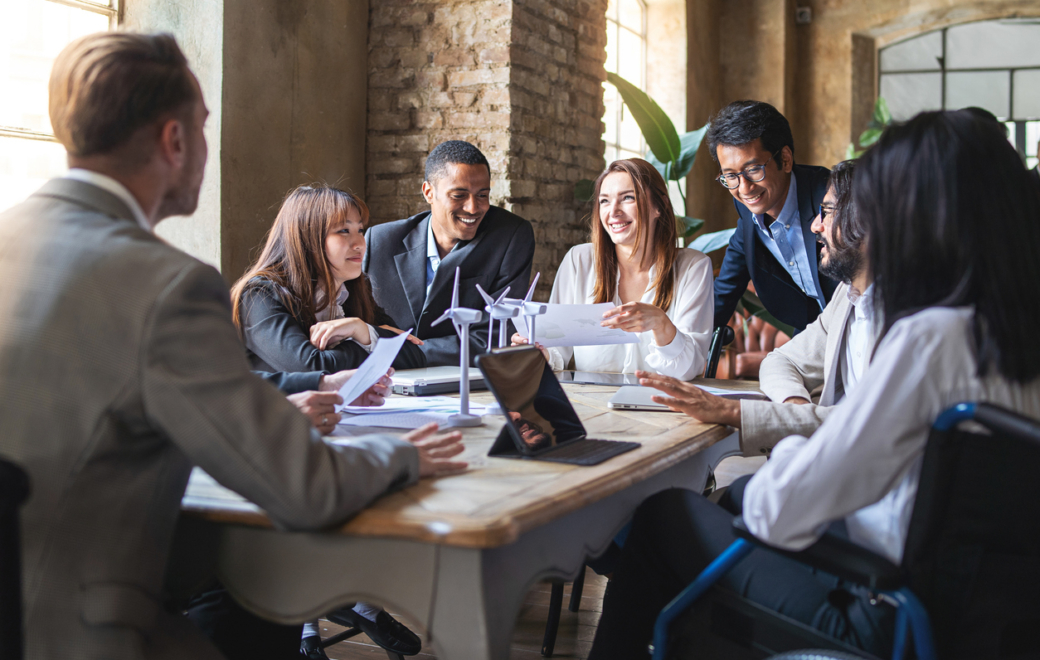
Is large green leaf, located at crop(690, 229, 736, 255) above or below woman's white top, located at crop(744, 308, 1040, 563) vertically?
above

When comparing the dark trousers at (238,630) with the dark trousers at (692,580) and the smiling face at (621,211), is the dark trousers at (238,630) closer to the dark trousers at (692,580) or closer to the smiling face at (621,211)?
the dark trousers at (692,580)

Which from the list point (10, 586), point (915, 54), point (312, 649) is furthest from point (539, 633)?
point (915, 54)

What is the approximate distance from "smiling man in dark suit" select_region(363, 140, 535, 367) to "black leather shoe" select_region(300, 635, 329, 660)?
4.67 feet

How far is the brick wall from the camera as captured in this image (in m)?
4.39

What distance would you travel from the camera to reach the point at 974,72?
339 inches

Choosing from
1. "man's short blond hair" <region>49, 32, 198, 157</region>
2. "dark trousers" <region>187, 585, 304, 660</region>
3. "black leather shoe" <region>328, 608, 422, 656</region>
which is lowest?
"black leather shoe" <region>328, 608, 422, 656</region>

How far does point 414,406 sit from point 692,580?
2.80 ft

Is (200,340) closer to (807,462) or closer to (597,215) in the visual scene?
(807,462)

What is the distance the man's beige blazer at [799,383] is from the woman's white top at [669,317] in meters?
0.39

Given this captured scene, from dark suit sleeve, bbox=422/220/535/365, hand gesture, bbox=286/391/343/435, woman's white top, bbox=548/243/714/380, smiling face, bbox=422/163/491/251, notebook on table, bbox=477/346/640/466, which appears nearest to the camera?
notebook on table, bbox=477/346/640/466

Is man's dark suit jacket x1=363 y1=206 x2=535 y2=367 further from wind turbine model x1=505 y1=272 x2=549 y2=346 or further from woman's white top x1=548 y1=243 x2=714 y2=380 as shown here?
wind turbine model x1=505 y1=272 x2=549 y2=346

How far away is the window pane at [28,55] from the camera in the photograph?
319 centimetres

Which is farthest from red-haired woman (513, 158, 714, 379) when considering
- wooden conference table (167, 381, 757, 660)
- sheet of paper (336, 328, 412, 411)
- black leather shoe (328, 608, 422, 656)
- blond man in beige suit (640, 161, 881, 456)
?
wooden conference table (167, 381, 757, 660)

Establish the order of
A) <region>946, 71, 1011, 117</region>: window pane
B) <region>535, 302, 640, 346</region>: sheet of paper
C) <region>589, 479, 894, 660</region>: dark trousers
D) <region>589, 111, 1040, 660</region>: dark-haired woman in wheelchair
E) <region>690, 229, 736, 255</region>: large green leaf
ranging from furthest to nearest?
<region>946, 71, 1011, 117</region>: window pane
<region>690, 229, 736, 255</region>: large green leaf
<region>535, 302, 640, 346</region>: sheet of paper
<region>589, 479, 894, 660</region>: dark trousers
<region>589, 111, 1040, 660</region>: dark-haired woman in wheelchair
